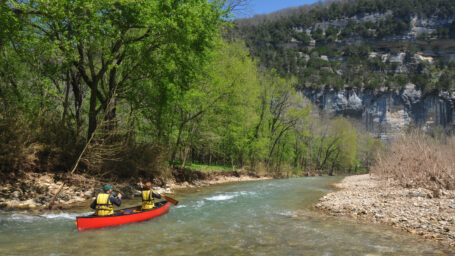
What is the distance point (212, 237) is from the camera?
340 inches

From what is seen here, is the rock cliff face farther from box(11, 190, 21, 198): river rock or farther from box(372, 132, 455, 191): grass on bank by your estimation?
box(11, 190, 21, 198): river rock

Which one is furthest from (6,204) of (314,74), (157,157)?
(314,74)

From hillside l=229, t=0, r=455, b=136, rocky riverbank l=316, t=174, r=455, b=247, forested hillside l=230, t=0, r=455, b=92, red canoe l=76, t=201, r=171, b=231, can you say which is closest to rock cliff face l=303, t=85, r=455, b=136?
hillside l=229, t=0, r=455, b=136

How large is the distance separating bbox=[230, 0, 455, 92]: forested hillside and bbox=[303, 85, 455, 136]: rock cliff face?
316 centimetres

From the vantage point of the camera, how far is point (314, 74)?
124000mm

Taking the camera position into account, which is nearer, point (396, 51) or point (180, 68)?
point (180, 68)

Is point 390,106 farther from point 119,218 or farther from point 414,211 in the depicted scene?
point 119,218

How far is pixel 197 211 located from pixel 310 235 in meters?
5.44

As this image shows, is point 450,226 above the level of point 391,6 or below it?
below

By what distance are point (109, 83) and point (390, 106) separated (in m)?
119

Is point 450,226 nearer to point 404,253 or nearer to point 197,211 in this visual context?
point 404,253

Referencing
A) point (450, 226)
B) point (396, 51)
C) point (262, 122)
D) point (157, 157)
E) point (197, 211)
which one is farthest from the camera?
point (396, 51)

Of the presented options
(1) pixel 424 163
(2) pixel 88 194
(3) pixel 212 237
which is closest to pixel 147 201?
(3) pixel 212 237

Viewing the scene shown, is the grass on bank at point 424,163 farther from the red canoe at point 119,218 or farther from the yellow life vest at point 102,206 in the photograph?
the yellow life vest at point 102,206
